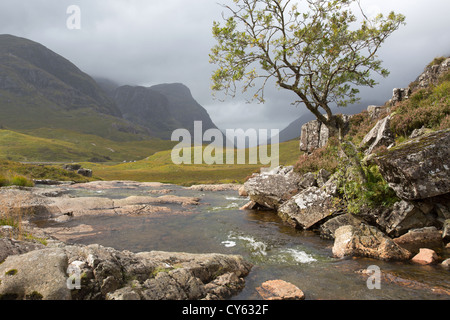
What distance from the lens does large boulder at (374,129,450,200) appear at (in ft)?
39.3

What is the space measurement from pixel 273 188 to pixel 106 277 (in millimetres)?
18496

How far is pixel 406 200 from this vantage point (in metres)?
13.3

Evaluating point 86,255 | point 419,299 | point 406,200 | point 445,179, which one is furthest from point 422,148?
point 86,255

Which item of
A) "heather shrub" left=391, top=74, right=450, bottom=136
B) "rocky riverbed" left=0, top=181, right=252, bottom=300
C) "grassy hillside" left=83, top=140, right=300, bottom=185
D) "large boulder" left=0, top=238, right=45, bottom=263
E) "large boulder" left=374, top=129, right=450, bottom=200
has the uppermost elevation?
"heather shrub" left=391, top=74, right=450, bottom=136

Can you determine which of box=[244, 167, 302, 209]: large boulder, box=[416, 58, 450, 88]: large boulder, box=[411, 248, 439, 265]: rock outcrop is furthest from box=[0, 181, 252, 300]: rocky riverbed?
box=[416, 58, 450, 88]: large boulder

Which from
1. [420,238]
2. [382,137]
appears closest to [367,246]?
[420,238]

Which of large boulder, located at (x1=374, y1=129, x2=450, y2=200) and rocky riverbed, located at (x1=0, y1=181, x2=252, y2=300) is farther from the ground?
large boulder, located at (x1=374, y1=129, x2=450, y2=200)

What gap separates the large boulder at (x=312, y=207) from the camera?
55.2 ft

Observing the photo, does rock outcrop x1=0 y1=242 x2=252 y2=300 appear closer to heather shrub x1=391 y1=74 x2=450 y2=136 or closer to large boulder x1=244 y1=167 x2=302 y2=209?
large boulder x1=244 y1=167 x2=302 y2=209

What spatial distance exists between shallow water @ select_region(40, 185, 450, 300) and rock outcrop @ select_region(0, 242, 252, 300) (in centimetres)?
145

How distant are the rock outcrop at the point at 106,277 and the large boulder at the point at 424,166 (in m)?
9.96
